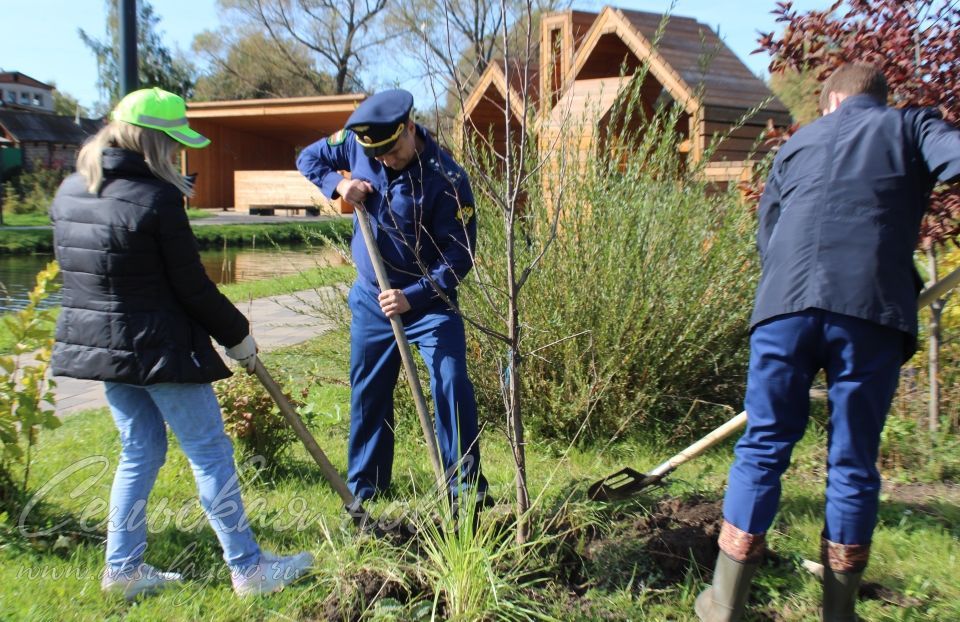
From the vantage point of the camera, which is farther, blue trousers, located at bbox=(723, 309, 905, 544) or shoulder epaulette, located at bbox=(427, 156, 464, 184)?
shoulder epaulette, located at bbox=(427, 156, 464, 184)

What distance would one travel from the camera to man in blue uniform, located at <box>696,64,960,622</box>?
95.1 inches

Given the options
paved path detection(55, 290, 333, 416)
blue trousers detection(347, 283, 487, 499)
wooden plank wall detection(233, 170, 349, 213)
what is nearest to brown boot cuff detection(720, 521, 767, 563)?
blue trousers detection(347, 283, 487, 499)

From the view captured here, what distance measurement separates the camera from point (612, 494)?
325 centimetres

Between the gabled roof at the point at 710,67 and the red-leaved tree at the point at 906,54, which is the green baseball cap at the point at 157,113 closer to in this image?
the red-leaved tree at the point at 906,54

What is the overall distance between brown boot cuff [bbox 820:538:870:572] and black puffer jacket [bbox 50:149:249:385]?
2.19 meters

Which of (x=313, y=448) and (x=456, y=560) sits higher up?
(x=313, y=448)

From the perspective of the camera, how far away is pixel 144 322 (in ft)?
8.61

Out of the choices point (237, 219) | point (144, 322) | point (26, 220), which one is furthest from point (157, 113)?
point (26, 220)

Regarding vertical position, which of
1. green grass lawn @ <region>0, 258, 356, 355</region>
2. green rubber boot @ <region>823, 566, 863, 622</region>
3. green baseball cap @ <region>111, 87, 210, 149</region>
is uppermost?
green baseball cap @ <region>111, 87, 210, 149</region>

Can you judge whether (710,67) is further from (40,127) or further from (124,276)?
(40,127)

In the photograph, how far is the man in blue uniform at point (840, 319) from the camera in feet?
7.93

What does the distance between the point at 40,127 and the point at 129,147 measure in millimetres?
43566

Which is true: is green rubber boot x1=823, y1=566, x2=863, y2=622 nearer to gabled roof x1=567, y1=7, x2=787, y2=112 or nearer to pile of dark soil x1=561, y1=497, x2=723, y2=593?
pile of dark soil x1=561, y1=497, x2=723, y2=593

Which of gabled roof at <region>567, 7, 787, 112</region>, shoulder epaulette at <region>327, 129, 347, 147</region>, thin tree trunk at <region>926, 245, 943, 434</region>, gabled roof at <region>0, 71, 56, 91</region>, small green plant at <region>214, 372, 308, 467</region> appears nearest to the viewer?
shoulder epaulette at <region>327, 129, 347, 147</region>
